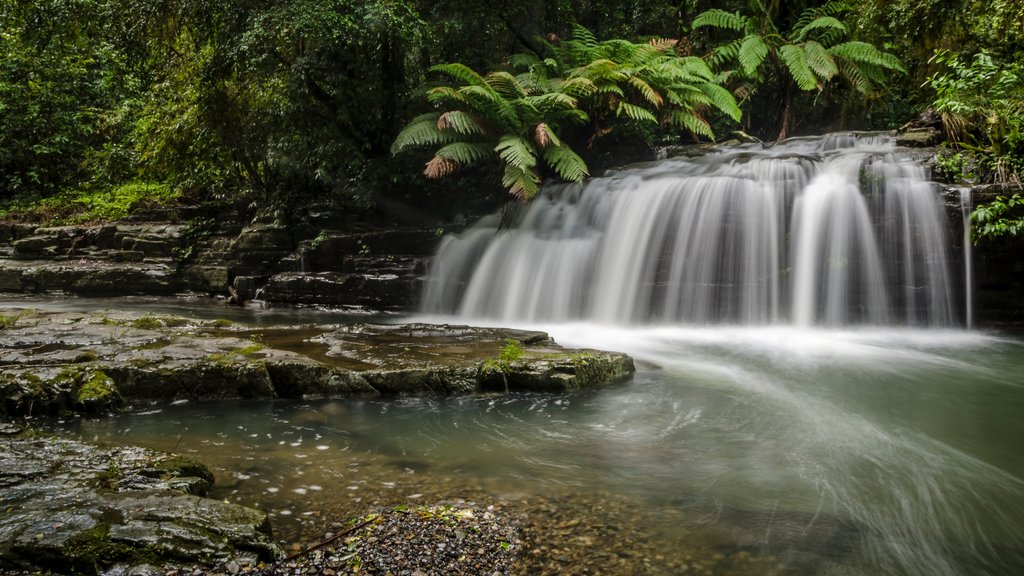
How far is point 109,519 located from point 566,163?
26.4 ft

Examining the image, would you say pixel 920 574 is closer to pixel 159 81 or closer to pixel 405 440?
pixel 405 440

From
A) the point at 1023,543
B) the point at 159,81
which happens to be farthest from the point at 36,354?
the point at 159,81

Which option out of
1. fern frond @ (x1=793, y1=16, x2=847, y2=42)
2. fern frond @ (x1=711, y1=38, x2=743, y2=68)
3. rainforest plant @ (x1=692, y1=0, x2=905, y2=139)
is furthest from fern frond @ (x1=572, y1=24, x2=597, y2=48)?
fern frond @ (x1=793, y1=16, x2=847, y2=42)

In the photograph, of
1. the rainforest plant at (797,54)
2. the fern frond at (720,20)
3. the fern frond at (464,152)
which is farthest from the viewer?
the fern frond at (720,20)

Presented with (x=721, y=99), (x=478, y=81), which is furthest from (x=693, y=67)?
(x=478, y=81)

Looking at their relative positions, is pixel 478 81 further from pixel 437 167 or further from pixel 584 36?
pixel 584 36

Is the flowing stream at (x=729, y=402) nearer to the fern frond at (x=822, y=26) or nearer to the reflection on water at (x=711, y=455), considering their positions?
the reflection on water at (x=711, y=455)

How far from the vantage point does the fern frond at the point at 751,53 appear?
10.6 metres

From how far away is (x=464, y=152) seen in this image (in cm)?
898

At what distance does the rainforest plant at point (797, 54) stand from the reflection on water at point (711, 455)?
22.5 ft

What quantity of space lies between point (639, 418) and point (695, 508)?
140cm

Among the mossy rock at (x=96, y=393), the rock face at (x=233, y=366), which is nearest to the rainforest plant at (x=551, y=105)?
the rock face at (x=233, y=366)

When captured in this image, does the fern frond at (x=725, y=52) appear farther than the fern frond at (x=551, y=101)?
Yes

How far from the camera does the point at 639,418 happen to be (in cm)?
400
